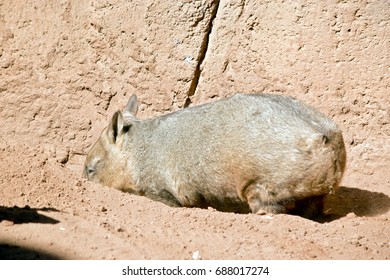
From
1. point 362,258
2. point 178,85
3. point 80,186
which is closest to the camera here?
point 362,258

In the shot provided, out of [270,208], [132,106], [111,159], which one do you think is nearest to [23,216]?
[270,208]

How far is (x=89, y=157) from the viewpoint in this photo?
7430mm

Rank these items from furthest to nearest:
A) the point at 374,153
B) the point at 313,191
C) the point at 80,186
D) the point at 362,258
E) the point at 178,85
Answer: the point at 178,85, the point at 374,153, the point at 80,186, the point at 313,191, the point at 362,258

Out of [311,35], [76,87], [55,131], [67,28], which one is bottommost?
[55,131]

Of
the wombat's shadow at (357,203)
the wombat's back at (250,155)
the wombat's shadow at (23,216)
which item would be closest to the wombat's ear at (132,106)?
the wombat's back at (250,155)

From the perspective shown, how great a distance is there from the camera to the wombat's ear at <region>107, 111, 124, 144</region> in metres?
7.11

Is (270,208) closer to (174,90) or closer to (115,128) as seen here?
(115,128)

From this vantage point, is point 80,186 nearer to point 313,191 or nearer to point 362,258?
point 313,191

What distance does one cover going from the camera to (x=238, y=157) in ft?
20.2

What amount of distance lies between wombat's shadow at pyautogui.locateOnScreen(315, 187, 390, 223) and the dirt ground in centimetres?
1

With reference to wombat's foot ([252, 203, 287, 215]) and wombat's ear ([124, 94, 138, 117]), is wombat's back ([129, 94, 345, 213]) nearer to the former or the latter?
wombat's foot ([252, 203, 287, 215])

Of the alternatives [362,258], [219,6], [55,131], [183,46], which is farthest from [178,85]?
[362,258]

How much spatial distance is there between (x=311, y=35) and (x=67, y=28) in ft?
8.43

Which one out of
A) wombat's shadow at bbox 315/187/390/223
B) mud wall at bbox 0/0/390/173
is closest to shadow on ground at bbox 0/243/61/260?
wombat's shadow at bbox 315/187/390/223
